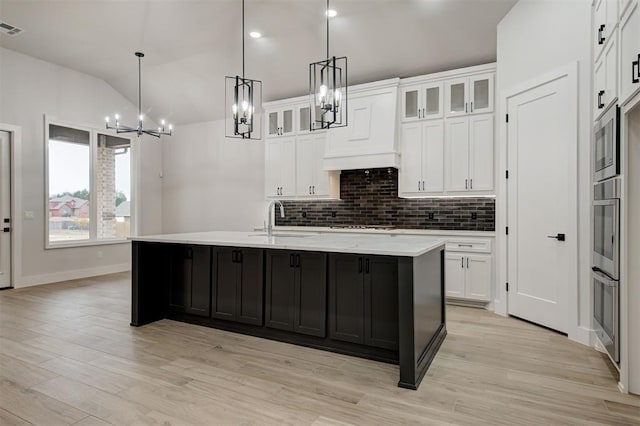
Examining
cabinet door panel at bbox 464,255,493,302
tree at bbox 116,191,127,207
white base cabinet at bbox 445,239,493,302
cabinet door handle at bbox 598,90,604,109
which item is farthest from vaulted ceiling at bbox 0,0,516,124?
cabinet door panel at bbox 464,255,493,302

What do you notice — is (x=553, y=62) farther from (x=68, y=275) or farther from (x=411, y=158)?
(x=68, y=275)

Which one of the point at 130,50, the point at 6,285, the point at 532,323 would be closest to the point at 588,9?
the point at 532,323

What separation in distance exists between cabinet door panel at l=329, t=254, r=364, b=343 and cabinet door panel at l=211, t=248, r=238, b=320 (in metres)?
1.02

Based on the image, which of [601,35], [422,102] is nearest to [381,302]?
[601,35]

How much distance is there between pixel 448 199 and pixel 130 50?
205 inches

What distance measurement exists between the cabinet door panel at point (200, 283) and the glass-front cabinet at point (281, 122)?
300 cm

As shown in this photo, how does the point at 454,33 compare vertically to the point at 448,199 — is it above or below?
above

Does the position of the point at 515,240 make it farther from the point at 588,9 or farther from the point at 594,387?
the point at 588,9

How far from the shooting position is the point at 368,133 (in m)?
5.29

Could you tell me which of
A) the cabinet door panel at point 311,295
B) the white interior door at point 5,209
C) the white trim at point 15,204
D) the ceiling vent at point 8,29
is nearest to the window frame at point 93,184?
the white trim at point 15,204

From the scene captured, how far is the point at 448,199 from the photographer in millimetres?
5242

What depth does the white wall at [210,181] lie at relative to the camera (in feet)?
22.8

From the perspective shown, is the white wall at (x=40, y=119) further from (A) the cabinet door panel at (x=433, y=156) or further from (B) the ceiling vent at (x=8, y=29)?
(A) the cabinet door panel at (x=433, y=156)

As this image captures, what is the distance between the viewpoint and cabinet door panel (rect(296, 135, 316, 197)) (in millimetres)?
5945
